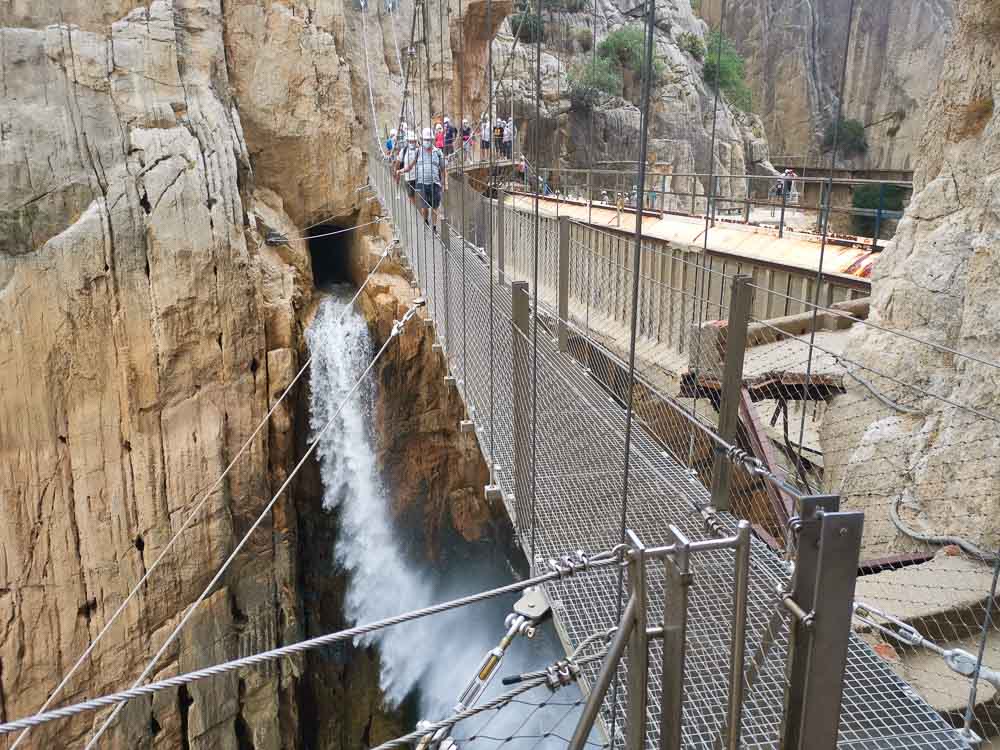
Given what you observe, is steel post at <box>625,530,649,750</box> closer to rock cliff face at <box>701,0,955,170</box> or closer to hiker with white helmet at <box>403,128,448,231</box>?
hiker with white helmet at <box>403,128,448,231</box>

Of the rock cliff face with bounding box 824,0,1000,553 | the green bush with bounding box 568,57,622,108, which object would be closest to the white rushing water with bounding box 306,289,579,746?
the rock cliff face with bounding box 824,0,1000,553

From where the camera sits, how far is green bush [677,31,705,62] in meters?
14.6

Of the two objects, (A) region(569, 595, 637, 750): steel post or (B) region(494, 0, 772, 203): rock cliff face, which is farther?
(B) region(494, 0, 772, 203): rock cliff face

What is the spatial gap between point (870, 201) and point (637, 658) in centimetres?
1165

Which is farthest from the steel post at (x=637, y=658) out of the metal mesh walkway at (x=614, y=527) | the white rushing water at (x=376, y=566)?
the white rushing water at (x=376, y=566)

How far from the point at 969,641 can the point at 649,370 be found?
6.99 ft

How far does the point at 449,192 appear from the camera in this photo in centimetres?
476

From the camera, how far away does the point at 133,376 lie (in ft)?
17.6

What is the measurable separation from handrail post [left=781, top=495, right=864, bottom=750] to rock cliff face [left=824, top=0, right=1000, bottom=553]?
153 centimetres

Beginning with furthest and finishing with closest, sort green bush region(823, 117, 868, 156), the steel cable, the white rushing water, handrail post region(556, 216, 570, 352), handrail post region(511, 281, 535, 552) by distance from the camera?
green bush region(823, 117, 868, 156) < the white rushing water < handrail post region(556, 216, 570, 352) < handrail post region(511, 281, 535, 552) < the steel cable

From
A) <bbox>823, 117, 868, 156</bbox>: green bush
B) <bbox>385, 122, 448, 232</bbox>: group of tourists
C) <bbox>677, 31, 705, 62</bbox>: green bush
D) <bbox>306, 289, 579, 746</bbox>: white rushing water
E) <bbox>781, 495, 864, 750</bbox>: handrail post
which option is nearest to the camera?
<bbox>781, 495, 864, 750</bbox>: handrail post

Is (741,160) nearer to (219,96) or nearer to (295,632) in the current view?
(219,96)

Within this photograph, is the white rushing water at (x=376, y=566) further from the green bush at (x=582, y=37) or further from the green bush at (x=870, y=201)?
the green bush at (x=582, y=37)

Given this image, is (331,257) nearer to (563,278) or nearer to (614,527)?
(563,278)
